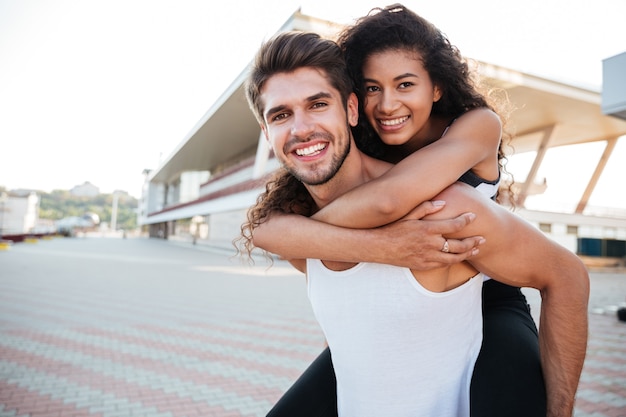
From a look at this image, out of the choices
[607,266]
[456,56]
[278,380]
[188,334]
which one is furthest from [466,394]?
[607,266]

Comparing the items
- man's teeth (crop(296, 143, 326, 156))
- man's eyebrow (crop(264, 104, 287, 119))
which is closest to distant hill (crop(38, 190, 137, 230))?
man's eyebrow (crop(264, 104, 287, 119))

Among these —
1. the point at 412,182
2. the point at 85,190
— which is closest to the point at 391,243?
the point at 412,182

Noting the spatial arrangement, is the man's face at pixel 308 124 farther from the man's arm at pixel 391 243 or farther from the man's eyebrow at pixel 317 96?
the man's arm at pixel 391 243

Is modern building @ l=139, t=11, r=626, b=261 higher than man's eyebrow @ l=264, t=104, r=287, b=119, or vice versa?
modern building @ l=139, t=11, r=626, b=261

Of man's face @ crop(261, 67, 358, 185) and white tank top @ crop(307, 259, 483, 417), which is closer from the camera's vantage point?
white tank top @ crop(307, 259, 483, 417)

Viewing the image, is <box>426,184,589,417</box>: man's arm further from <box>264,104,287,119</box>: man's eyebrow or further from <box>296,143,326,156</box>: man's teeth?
<box>264,104,287,119</box>: man's eyebrow

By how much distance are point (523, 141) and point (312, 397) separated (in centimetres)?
3584

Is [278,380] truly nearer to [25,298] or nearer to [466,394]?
[466,394]

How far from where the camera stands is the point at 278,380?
4.91m

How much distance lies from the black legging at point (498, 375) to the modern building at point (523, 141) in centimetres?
1580

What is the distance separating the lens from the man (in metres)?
1.38

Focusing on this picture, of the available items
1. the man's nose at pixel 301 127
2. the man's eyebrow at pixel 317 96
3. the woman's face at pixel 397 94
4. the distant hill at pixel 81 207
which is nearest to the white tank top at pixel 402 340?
the man's nose at pixel 301 127

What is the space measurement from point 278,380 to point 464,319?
3.93 m

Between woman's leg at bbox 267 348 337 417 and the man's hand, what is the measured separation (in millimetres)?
782
